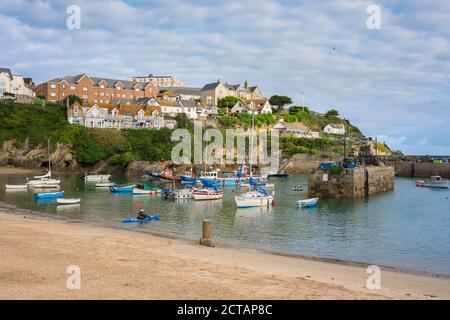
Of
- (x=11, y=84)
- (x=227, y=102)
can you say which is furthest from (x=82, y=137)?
(x=227, y=102)

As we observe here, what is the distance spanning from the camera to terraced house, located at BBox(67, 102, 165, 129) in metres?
92.3

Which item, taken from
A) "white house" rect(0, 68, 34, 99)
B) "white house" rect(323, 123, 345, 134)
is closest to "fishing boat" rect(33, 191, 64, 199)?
"white house" rect(0, 68, 34, 99)

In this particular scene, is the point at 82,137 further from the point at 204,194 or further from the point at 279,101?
the point at 279,101

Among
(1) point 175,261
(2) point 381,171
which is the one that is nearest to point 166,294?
(1) point 175,261

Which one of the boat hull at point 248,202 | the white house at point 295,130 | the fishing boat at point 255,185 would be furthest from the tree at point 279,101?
the boat hull at point 248,202

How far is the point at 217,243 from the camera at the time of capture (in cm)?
2491

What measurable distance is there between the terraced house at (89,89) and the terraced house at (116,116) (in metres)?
9.28

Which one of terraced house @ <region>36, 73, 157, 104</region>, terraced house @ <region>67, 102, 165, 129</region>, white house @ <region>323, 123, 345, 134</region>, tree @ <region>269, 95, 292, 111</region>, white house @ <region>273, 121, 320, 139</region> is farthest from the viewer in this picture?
tree @ <region>269, 95, 292, 111</region>

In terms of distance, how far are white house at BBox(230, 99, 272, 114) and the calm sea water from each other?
63.8 meters

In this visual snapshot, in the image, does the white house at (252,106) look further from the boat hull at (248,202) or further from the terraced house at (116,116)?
the boat hull at (248,202)

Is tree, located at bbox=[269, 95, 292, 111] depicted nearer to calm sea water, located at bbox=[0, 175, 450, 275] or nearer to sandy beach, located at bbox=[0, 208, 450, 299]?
calm sea water, located at bbox=[0, 175, 450, 275]

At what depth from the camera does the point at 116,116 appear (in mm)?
95438

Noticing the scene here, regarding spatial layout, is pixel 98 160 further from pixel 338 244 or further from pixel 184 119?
pixel 338 244

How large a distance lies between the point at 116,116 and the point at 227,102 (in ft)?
113
